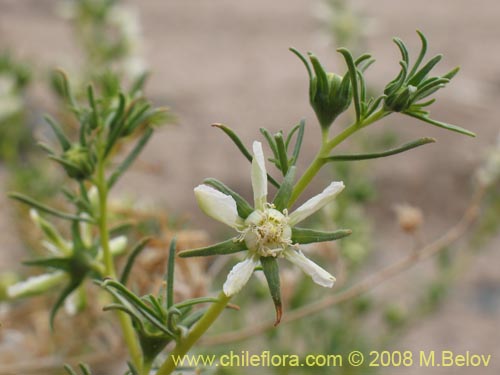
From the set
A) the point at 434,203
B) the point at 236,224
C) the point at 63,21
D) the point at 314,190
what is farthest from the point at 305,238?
the point at 63,21

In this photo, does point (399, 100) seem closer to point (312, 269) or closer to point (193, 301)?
point (312, 269)

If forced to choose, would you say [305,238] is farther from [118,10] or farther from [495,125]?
[495,125]

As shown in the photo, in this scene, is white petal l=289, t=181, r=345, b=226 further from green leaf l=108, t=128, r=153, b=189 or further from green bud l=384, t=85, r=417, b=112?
green leaf l=108, t=128, r=153, b=189

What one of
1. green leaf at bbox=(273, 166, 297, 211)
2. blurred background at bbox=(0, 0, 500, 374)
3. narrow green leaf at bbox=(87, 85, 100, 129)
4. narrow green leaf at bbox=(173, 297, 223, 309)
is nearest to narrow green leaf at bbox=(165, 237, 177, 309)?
narrow green leaf at bbox=(173, 297, 223, 309)

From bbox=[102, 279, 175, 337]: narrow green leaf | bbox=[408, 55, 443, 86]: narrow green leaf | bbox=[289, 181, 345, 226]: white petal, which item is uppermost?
bbox=[408, 55, 443, 86]: narrow green leaf

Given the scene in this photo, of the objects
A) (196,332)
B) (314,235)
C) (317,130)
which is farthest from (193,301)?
(317,130)

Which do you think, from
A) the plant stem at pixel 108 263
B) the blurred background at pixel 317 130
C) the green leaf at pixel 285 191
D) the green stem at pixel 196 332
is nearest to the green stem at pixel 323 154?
the green leaf at pixel 285 191
